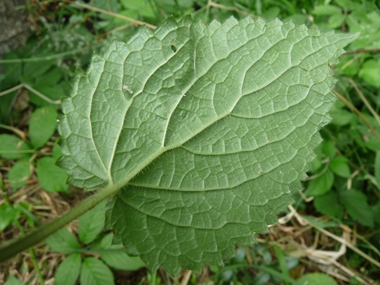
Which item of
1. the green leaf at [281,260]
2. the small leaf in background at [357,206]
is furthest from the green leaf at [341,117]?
the green leaf at [281,260]

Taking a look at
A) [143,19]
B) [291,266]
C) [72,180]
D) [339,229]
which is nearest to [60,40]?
[143,19]

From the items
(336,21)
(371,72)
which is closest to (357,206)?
(371,72)

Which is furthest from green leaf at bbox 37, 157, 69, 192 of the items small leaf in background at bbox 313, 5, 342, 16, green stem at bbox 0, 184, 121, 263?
small leaf in background at bbox 313, 5, 342, 16

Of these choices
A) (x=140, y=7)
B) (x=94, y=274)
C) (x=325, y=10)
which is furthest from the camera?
(x=140, y=7)

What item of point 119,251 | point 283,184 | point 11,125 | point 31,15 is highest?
point 31,15

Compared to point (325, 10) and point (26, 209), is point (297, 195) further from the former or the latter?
point (26, 209)

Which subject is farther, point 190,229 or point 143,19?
point 143,19

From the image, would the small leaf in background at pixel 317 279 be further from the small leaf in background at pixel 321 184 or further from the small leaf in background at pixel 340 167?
the small leaf in background at pixel 340 167

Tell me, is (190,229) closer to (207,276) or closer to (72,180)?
(72,180)
